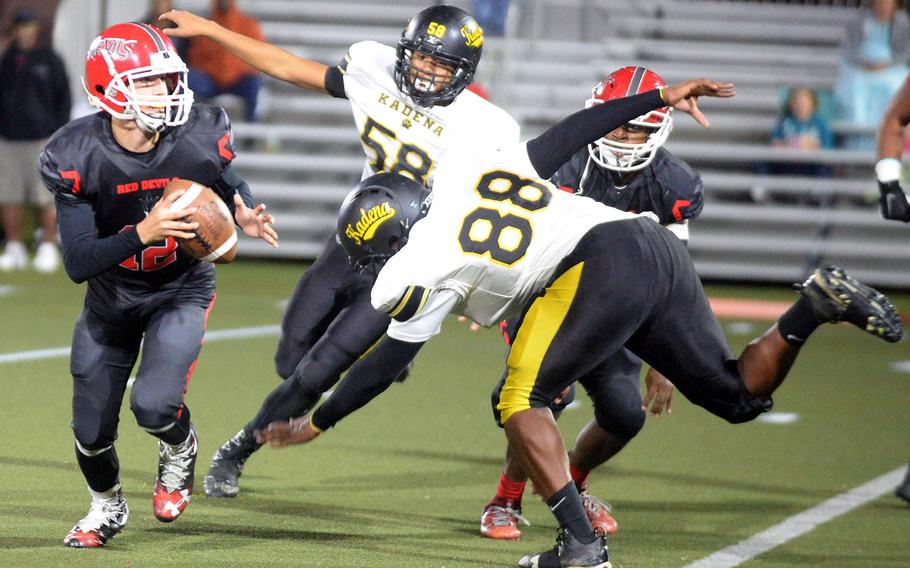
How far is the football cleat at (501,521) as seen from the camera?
4.65 m

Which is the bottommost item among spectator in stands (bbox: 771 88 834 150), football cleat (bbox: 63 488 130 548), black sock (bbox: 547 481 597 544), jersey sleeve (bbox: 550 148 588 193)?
spectator in stands (bbox: 771 88 834 150)

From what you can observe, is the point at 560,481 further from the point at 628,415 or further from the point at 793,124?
the point at 793,124

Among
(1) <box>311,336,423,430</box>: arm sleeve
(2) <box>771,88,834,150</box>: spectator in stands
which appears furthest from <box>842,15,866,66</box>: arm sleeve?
(1) <box>311,336,423,430</box>: arm sleeve

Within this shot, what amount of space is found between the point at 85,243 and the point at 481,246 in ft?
3.90

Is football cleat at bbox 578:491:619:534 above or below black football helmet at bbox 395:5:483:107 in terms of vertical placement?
below

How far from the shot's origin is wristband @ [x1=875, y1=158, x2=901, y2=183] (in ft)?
17.3

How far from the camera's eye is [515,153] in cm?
431

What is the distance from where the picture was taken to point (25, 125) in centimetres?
1163

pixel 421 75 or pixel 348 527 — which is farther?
pixel 421 75

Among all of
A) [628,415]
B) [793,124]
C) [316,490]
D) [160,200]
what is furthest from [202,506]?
[793,124]

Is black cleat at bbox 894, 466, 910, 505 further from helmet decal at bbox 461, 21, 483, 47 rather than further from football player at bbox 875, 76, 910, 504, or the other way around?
helmet decal at bbox 461, 21, 483, 47

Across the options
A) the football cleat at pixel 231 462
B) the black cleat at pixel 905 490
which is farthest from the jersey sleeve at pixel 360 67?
the black cleat at pixel 905 490

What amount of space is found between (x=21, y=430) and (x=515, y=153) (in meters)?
2.74

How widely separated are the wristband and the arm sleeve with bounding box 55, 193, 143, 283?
2811mm
